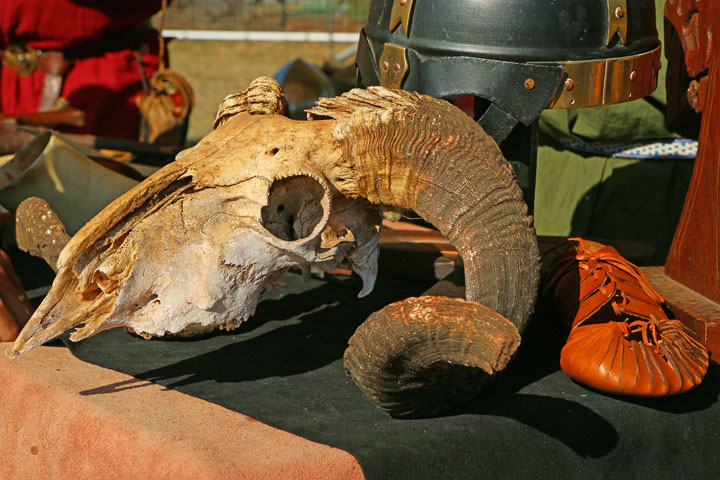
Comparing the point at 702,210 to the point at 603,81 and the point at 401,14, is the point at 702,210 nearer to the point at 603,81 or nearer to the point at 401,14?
the point at 603,81

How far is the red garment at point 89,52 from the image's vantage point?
3857 mm

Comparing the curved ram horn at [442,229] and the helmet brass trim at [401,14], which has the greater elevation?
the helmet brass trim at [401,14]

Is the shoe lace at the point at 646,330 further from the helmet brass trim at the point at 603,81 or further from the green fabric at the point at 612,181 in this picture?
the green fabric at the point at 612,181

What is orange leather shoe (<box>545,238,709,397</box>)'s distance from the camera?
4.78ft

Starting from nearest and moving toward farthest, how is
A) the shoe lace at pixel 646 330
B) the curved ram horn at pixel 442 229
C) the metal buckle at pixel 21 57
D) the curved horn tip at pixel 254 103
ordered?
the curved ram horn at pixel 442 229 < the shoe lace at pixel 646 330 < the curved horn tip at pixel 254 103 < the metal buckle at pixel 21 57

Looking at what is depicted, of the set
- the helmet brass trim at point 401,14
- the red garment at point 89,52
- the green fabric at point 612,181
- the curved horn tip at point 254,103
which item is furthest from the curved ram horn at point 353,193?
the red garment at point 89,52

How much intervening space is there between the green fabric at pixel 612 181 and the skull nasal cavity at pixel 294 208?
146cm

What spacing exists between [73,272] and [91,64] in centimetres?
288

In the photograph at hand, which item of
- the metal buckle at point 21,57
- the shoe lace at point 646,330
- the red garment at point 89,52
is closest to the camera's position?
the shoe lace at point 646,330

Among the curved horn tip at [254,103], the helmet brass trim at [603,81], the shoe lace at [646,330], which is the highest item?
the helmet brass trim at [603,81]

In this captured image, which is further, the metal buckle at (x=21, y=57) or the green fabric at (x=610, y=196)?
the metal buckle at (x=21, y=57)

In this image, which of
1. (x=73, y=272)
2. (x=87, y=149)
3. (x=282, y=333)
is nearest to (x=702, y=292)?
(x=282, y=333)

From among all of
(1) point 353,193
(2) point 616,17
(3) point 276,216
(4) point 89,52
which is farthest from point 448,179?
(4) point 89,52

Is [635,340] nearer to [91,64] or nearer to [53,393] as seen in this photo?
[53,393]
